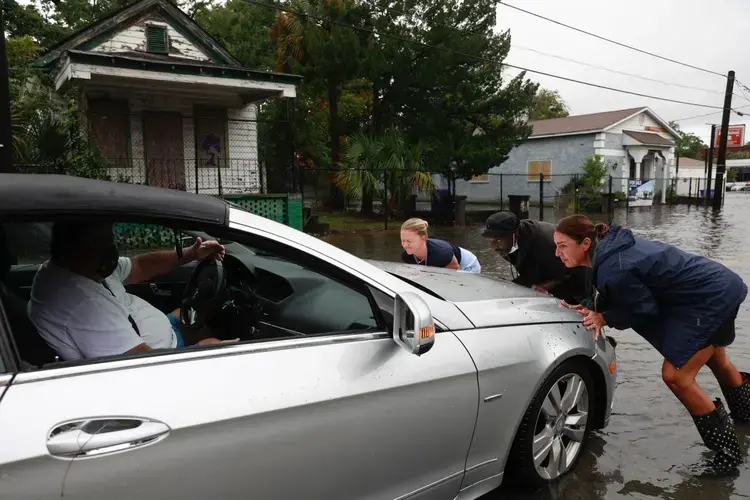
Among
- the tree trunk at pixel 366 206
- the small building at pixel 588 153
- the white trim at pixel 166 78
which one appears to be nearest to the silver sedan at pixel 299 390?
the white trim at pixel 166 78

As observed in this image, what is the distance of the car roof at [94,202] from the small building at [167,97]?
12213 millimetres

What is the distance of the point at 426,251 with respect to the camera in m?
4.62

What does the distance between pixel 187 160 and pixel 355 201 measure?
9.10 metres

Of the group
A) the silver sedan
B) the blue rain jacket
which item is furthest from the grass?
the silver sedan

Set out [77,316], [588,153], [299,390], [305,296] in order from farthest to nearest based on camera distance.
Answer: [588,153]
[305,296]
[77,316]
[299,390]

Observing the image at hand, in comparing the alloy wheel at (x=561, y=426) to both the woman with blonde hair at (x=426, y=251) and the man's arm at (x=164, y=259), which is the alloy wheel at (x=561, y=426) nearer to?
the woman with blonde hair at (x=426, y=251)

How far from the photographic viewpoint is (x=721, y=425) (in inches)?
130

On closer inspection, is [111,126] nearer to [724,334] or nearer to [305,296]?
[305,296]

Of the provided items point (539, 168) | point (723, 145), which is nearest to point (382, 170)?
point (539, 168)

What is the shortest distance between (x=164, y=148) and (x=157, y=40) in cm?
281

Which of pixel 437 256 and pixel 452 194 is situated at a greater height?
pixel 437 256

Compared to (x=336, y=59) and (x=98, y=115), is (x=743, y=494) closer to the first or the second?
(x=98, y=115)

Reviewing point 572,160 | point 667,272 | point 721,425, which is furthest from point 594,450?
point 572,160

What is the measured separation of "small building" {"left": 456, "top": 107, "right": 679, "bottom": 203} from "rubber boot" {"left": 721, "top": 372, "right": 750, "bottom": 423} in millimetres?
27584
